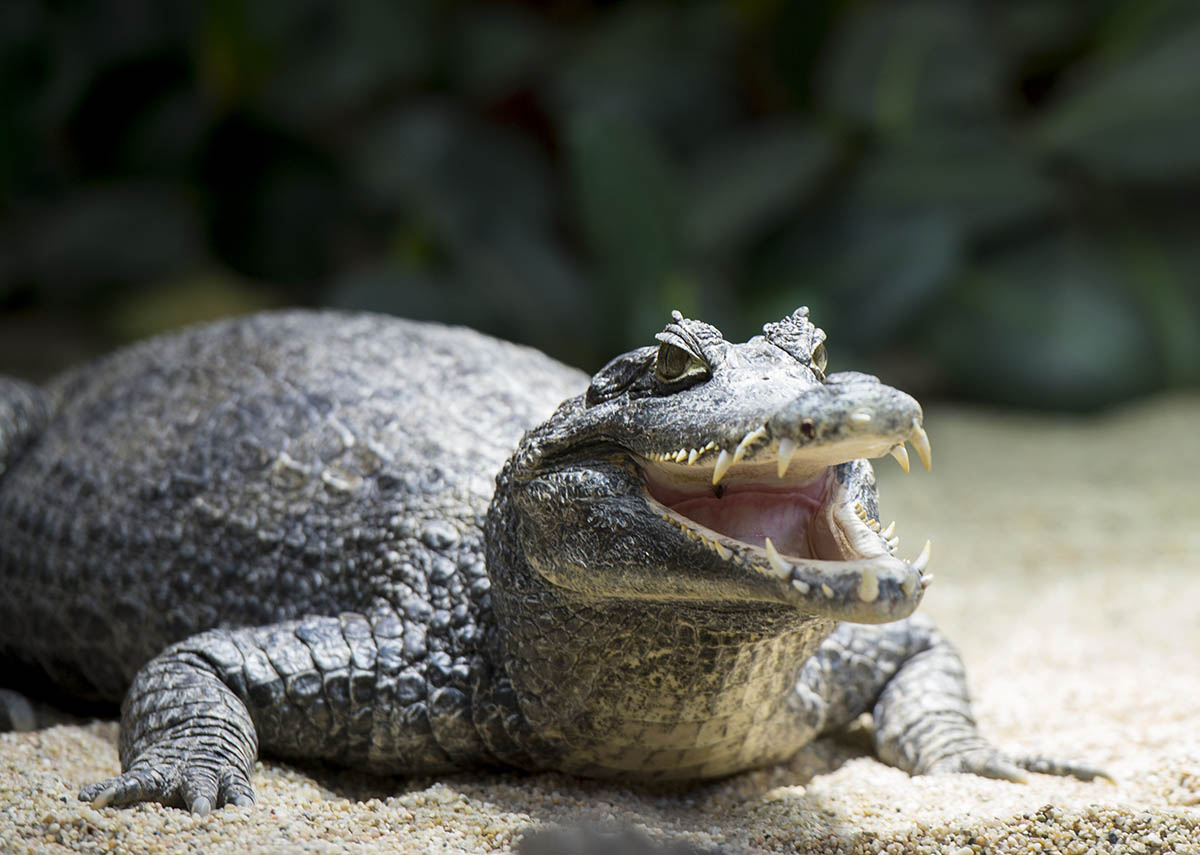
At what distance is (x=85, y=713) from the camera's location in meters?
3.84

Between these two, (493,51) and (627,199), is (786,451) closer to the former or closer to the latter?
(627,199)

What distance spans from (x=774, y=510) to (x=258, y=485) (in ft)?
5.36

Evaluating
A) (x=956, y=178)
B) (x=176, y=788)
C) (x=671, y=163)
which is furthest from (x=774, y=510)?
(x=956, y=178)

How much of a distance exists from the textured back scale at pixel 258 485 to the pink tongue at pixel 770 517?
2.73 ft

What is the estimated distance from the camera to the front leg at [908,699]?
3223mm

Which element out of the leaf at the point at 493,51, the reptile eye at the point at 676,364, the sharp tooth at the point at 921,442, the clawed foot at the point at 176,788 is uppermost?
the leaf at the point at 493,51

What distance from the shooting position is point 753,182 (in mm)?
7777

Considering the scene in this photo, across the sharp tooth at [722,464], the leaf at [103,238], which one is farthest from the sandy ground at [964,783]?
the leaf at [103,238]

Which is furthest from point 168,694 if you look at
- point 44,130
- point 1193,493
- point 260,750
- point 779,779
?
point 44,130

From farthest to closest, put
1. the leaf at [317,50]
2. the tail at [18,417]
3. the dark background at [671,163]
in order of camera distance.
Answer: the leaf at [317,50] → the dark background at [671,163] → the tail at [18,417]

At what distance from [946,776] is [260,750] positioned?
1.77 metres

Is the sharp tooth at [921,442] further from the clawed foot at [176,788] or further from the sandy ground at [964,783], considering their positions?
the clawed foot at [176,788]

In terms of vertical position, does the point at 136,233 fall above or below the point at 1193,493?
above

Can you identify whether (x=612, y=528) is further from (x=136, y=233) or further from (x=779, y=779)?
(x=136, y=233)
